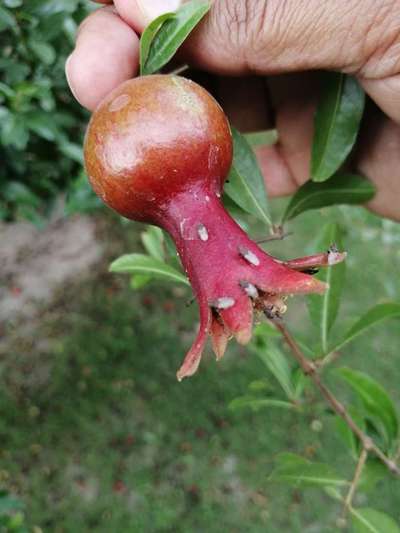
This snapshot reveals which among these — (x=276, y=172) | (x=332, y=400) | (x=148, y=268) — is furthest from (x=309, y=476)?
(x=276, y=172)

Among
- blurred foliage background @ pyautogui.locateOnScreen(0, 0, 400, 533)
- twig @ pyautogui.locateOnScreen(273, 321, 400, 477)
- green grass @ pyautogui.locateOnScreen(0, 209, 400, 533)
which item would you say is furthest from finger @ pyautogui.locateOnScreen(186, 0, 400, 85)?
green grass @ pyautogui.locateOnScreen(0, 209, 400, 533)

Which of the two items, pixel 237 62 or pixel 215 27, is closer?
pixel 215 27

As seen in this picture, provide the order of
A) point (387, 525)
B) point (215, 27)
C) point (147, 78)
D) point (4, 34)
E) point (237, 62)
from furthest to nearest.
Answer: point (4, 34)
point (387, 525)
point (237, 62)
point (215, 27)
point (147, 78)

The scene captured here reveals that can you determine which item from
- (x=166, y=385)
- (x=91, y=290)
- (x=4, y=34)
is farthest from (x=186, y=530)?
(x=4, y=34)

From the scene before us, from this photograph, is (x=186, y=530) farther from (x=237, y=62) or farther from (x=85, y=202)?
(x=237, y=62)

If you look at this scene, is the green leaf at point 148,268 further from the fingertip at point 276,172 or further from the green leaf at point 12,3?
the green leaf at point 12,3

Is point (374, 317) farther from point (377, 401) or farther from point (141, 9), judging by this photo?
point (141, 9)

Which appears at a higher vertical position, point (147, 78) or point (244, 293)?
point (147, 78)
